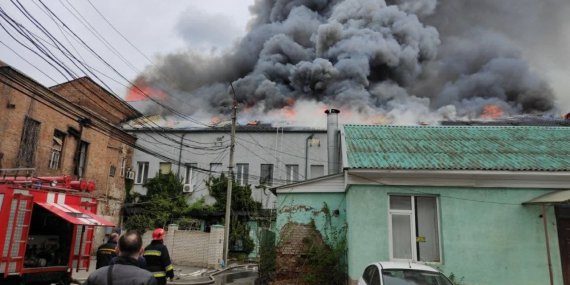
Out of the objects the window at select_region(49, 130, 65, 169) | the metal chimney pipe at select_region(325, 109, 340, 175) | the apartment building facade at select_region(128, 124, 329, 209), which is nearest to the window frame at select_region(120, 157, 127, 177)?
the apartment building facade at select_region(128, 124, 329, 209)

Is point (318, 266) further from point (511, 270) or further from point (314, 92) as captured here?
point (314, 92)

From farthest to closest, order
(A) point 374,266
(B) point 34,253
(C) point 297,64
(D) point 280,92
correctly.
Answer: (C) point 297,64 → (D) point 280,92 → (B) point 34,253 → (A) point 374,266

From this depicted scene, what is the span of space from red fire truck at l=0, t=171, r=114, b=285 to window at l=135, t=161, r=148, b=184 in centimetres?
1916

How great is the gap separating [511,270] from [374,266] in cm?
417

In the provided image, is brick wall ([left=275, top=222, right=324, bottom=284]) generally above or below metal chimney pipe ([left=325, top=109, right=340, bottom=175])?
below

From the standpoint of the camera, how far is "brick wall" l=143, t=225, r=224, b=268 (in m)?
20.0

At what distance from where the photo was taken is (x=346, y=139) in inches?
489

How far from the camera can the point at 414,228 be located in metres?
10.1

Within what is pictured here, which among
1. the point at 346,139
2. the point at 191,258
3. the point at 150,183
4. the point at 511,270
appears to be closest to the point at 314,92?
the point at 150,183

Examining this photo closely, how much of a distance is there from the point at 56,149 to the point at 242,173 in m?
11.5

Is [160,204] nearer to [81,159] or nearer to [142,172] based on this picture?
[142,172]

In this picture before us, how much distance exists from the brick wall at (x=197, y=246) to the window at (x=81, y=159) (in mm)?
6134

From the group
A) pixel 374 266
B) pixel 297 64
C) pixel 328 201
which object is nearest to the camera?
pixel 374 266

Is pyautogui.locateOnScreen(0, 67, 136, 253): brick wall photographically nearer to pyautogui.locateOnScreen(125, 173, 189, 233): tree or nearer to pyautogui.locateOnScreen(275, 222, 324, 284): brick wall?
pyautogui.locateOnScreen(125, 173, 189, 233): tree
